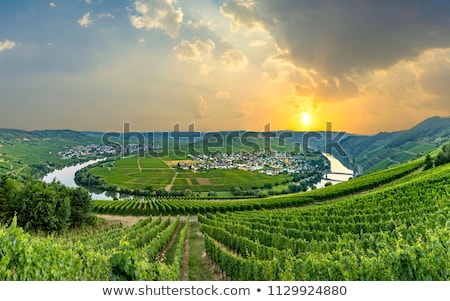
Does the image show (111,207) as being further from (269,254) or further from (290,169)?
(290,169)

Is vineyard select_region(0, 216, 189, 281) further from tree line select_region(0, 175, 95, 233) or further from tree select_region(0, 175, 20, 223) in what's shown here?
tree select_region(0, 175, 20, 223)

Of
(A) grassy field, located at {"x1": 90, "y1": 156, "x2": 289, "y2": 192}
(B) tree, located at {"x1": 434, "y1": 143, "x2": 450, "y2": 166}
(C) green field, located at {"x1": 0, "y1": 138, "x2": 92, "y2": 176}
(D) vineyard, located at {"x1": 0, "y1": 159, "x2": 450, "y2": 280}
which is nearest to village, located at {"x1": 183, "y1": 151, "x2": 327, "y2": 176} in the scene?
(A) grassy field, located at {"x1": 90, "y1": 156, "x2": 289, "y2": 192}

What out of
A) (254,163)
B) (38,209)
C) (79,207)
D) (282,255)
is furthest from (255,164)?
(282,255)

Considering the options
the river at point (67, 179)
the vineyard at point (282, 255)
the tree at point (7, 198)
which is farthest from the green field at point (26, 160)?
the vineyard at point (282, 255)

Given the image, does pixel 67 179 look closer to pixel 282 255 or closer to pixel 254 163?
pixel 254 163

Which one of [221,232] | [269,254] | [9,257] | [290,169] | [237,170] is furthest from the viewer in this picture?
[290,169]

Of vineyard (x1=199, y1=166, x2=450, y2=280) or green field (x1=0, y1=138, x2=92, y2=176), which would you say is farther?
green field (x1=0, y1=138, x2=92, y2=176)
